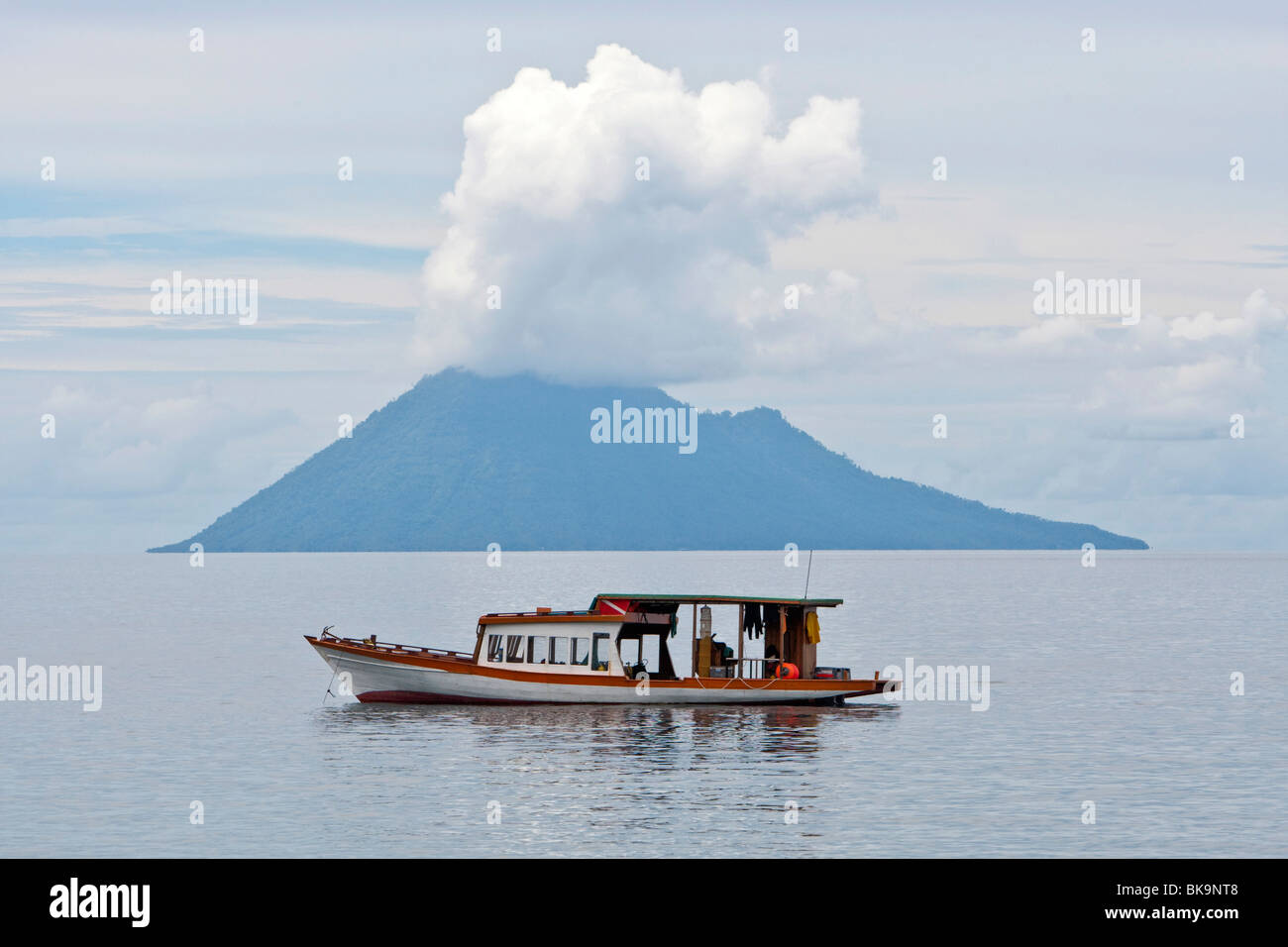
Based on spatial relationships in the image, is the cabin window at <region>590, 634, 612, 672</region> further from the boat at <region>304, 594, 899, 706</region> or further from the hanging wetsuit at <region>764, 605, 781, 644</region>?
the hanging wetsuit at <region>764, 605, 781, 644</region>

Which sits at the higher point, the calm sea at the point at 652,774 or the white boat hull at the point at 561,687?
the white boat hull at the point at 561,687

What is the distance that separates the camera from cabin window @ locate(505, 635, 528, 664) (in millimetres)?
56250

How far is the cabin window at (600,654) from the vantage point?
184ft

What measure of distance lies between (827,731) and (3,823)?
2794 cm

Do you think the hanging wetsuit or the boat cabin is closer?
the boat cabin

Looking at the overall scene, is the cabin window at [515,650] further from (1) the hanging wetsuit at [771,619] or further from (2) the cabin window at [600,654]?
(1) the hanging wetsuit at [771,619]

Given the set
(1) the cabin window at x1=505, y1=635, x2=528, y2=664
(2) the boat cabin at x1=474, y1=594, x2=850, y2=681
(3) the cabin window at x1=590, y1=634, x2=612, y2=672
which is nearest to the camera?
(2) the boat cabin at x1=474, y1=594, x2=850, y2=681

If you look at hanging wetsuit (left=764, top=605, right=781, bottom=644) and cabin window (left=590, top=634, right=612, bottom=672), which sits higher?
hanging wetsuit (left=764, top=605, right=781, bottom=644)

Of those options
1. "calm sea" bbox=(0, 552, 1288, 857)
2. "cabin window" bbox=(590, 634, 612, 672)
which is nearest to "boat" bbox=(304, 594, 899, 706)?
"cabin window" bbox=(590, 634, 612, 672)

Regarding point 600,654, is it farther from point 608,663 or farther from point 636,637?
point 636,637

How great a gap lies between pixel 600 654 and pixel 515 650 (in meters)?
3.31

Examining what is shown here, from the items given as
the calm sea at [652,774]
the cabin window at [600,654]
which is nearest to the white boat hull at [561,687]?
the cabin window at [600,654]
